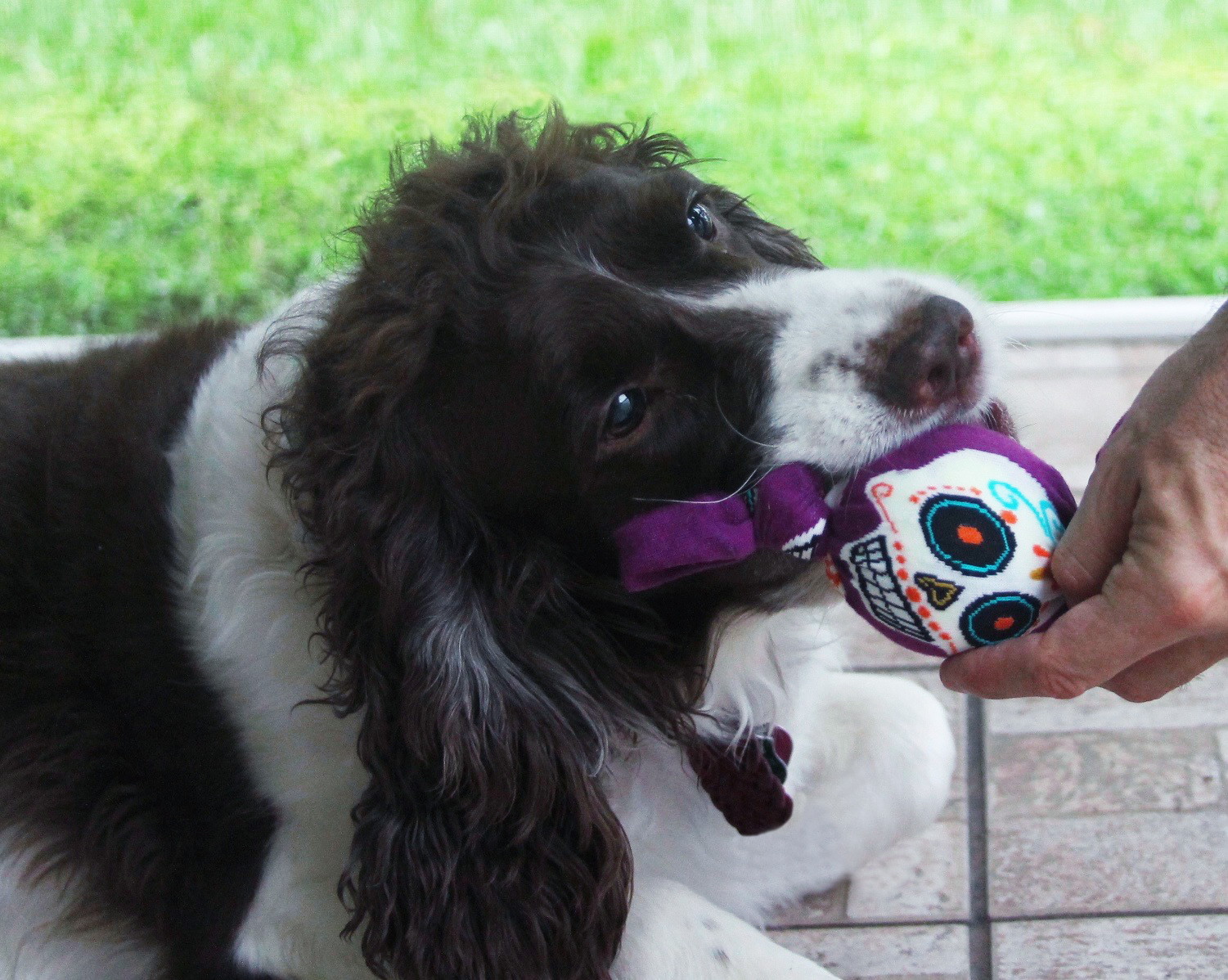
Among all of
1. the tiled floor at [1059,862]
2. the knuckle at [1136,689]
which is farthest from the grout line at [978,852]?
the knuckle at [1136,689]

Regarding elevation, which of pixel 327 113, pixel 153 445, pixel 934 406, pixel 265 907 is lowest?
pixel 327 113

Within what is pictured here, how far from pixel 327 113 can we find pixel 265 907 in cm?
483

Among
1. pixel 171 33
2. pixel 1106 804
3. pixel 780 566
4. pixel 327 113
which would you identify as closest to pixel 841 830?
pixel 1106 804

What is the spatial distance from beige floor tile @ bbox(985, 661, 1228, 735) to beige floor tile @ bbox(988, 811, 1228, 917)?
29cm

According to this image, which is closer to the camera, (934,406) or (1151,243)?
(934,406)

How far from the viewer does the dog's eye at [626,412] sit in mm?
2186

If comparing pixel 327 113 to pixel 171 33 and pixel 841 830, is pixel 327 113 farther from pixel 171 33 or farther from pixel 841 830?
pixel 841 830

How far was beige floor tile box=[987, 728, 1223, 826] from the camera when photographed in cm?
294

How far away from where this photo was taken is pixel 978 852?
289 cm

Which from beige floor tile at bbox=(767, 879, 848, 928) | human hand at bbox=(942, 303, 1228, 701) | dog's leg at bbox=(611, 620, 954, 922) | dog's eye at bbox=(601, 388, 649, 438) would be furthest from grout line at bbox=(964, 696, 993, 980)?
dog's eye at bbox=(601, 388, 649, 438)

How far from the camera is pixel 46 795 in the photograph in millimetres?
2584

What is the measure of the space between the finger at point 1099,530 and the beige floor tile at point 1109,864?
1.01m

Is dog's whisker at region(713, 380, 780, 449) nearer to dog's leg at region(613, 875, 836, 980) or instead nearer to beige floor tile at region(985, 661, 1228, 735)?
dog's leg at region(613, 875, 836, 980)

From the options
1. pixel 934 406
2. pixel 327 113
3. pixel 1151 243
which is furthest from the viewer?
pixel 327 113
